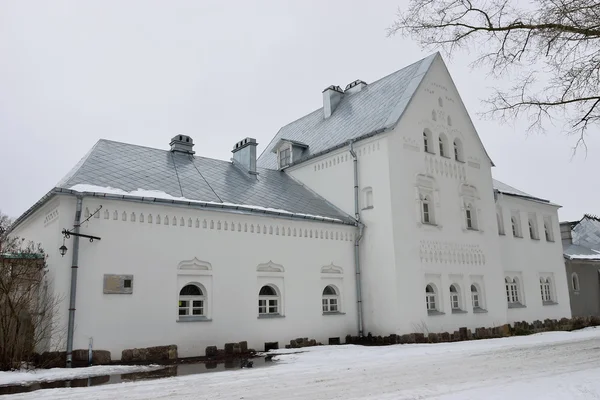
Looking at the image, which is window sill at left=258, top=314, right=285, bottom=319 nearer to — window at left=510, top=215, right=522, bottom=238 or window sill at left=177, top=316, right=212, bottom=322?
window sill at left=177, top=316, right=212, bottom=322

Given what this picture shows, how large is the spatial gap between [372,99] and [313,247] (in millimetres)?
8129

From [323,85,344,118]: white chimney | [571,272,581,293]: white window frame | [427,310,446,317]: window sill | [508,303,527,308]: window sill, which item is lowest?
[427,310,446,317]: window sill

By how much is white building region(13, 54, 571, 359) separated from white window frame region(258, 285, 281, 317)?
0.04 m

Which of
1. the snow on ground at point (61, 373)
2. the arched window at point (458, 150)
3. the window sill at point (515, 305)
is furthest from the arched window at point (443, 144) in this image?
the snow on ground at point (61, 373)

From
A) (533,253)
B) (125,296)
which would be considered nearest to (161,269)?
(125,296)

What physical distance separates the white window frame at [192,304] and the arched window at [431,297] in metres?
8.64

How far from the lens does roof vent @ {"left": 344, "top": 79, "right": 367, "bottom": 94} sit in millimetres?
24859

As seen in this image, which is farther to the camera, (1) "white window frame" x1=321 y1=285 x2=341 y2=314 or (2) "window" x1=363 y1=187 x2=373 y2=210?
(2) "window" x1=363 y1=187 x2=373 y2=210

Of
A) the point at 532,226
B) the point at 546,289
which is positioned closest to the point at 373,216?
the point at 532,226

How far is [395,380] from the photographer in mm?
9156

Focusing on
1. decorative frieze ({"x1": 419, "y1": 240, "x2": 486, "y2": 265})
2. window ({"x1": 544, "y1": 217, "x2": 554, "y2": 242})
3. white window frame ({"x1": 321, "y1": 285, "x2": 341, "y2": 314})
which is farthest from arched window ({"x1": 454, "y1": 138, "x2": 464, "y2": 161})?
window ({"x1": 544, "y1": 217, "x2": 554, "y2": 242})

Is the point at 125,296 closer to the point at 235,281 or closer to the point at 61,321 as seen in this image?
the point at 61,321

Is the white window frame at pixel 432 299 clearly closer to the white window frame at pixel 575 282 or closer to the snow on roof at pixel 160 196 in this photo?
the snow on roof at pixel 160 196

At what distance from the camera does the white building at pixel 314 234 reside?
1348 centimetres
